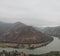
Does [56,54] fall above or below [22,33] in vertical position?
below

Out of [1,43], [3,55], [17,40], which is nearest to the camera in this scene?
[3,55]

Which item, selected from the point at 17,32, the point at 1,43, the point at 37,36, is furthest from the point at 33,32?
the point at 1,43

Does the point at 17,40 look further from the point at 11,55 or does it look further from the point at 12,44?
the point at 11,55

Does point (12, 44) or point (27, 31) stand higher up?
point (27, 31)

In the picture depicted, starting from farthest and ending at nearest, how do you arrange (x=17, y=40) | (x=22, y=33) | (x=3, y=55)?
(x=22, y=33), (x=17, y=40), (x=3, y=55)

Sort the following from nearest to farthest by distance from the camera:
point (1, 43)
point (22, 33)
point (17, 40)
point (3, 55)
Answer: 1. point (3, 55)
2. point (1, 43)
3. point (17, 40)
4. point (22, 33)

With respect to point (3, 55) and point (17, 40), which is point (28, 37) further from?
point (3, 55)

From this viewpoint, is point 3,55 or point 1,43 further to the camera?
point 1,43

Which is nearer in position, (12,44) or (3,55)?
(3,55)

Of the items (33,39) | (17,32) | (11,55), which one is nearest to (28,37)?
(33,39)
